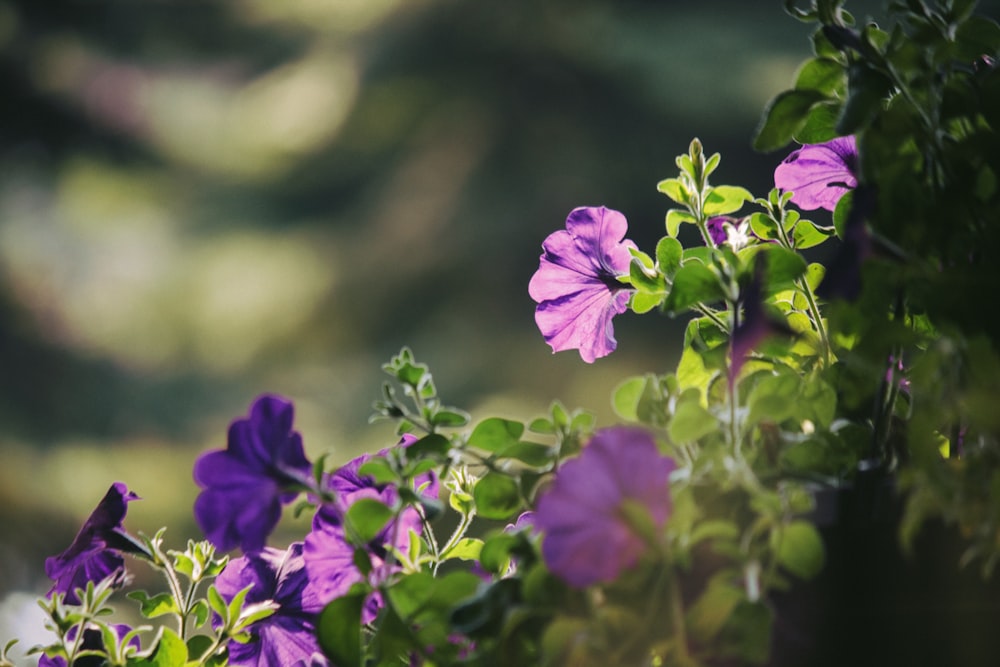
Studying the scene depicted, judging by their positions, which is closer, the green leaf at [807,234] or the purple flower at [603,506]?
the purple flower at [603,506]

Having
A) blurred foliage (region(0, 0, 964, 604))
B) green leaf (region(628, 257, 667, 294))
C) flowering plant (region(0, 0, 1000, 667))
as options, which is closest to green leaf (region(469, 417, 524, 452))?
flowering plant (region(0, 0, 1000, 667))

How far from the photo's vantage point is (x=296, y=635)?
395 mm

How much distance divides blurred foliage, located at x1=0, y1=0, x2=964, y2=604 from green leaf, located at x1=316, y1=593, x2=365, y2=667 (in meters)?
2.98

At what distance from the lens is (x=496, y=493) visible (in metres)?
0.35

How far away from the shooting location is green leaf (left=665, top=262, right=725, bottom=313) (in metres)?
0.34

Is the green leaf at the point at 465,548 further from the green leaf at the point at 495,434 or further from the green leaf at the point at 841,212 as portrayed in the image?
the green leaf at the point at 841,212

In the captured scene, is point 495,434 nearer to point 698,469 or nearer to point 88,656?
point 698,469

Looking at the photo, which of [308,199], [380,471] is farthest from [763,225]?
[308,199]

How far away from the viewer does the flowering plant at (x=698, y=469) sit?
285 mm

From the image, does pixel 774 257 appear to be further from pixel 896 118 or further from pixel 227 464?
pixel 227 464

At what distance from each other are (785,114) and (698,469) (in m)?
0.14

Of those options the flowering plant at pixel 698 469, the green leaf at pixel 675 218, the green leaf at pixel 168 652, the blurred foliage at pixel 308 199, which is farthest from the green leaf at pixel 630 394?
the blurred foliage at pixel 308 199

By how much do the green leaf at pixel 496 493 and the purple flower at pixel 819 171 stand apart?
0.20 m

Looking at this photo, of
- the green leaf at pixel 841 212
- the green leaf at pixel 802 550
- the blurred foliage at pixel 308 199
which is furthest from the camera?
the blurred foliage at pixel 308 199
